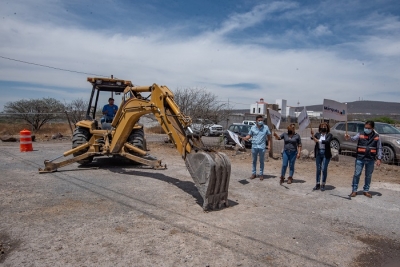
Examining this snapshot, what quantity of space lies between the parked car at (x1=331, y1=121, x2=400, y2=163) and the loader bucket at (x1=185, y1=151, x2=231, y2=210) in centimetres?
952

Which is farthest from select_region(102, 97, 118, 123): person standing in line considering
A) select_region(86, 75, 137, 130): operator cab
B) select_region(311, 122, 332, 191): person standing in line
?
select_region(311, 122, 332, 191): person standing in line

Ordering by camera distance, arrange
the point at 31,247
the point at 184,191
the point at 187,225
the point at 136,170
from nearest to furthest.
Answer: the point at 31,247 → the point at 187,225 → the point at 184,191 → the point at 136,170

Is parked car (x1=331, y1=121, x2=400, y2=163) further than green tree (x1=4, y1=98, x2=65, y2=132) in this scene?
No

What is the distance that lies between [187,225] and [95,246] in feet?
4.88

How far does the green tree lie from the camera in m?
26.2

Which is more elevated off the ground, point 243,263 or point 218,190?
point 218,190

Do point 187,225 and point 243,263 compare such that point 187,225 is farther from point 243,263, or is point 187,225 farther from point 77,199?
point 77,199

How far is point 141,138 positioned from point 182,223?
5420mm

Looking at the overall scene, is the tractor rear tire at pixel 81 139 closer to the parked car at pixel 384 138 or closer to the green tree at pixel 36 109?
the parked car at pixel 384 138

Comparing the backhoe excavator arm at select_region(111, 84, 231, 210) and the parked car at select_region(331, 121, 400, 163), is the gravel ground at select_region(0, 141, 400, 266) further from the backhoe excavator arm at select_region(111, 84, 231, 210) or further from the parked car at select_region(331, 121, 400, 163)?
the parked car at select_region(331, 121, 400, 163)

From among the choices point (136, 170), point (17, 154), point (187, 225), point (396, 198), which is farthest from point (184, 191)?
point (17, 154)

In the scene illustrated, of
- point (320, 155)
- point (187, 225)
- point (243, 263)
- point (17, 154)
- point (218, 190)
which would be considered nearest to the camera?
point (243, 263)

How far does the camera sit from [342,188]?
8484 mm

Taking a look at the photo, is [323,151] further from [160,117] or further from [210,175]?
[160,117]
